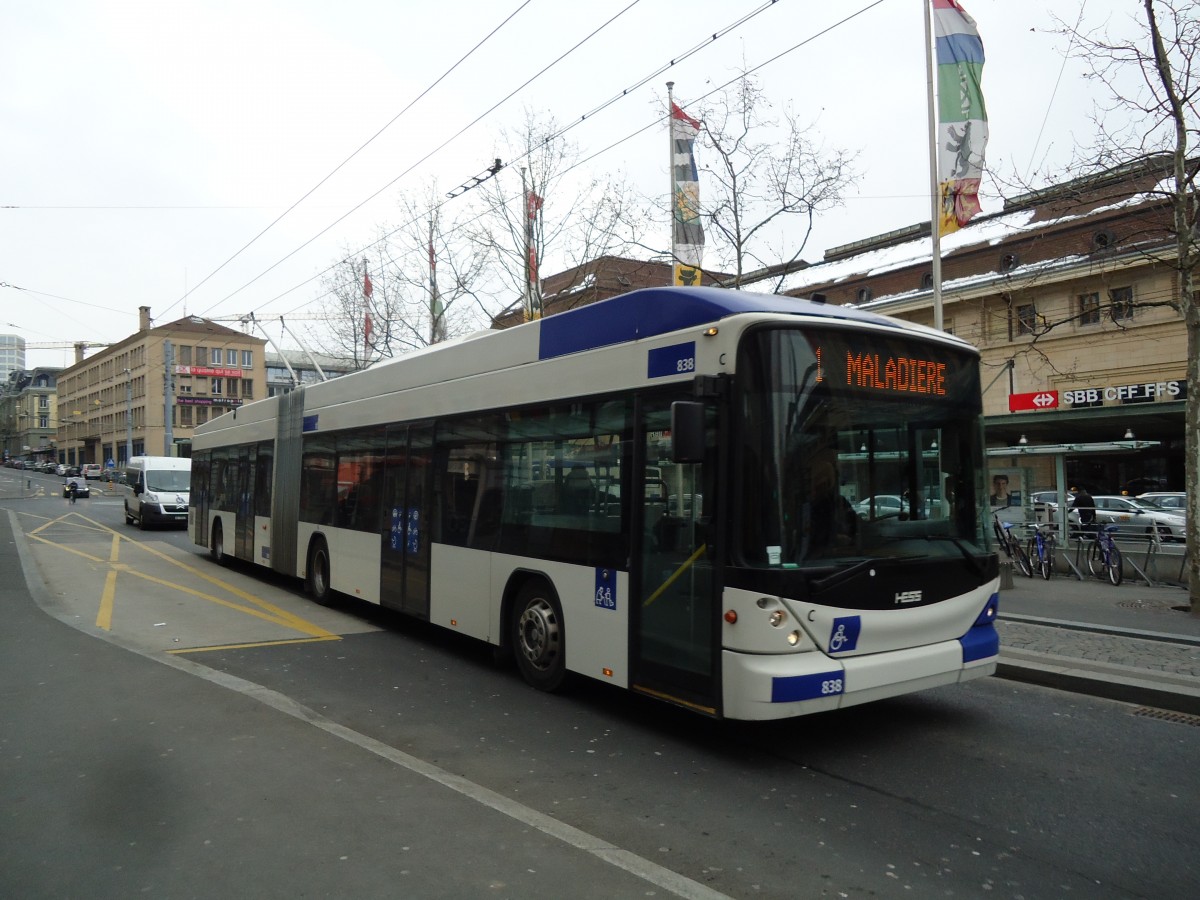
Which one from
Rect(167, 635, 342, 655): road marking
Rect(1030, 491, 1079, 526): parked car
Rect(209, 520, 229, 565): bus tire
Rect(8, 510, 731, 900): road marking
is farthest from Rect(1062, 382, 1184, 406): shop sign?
Rect(8, 510, 731, 900): road marking

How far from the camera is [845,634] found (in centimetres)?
558

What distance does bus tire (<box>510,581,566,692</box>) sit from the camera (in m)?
7.31

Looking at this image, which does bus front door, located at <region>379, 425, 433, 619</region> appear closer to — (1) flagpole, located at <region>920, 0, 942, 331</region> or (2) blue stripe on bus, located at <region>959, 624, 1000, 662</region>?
(2) blue stripe on bus, located at <region>959, 624, 1000, 662</region>

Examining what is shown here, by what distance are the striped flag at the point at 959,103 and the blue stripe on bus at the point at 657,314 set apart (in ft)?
27.9

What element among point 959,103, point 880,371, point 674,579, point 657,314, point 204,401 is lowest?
point 674,579

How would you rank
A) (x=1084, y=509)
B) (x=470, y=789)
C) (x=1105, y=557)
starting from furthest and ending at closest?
1. (x=1084, y=509)
2. (x=1105, y=557)
3. (x=470, y=789)

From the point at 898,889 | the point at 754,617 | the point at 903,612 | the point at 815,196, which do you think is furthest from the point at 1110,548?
the point at 898,889

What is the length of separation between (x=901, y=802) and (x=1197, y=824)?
4.85 ft

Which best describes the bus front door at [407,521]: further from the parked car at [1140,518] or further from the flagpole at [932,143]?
the parked car at [1140,518]

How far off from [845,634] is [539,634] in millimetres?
2806

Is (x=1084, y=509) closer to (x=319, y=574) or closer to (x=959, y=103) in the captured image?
(x=959, y=103)

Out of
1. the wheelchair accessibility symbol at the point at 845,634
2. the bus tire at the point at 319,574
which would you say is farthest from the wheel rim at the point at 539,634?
the bus tire at the point at 319,574

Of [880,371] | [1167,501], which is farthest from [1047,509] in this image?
[880,371]

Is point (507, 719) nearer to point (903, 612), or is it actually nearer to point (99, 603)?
point (903, 612)
